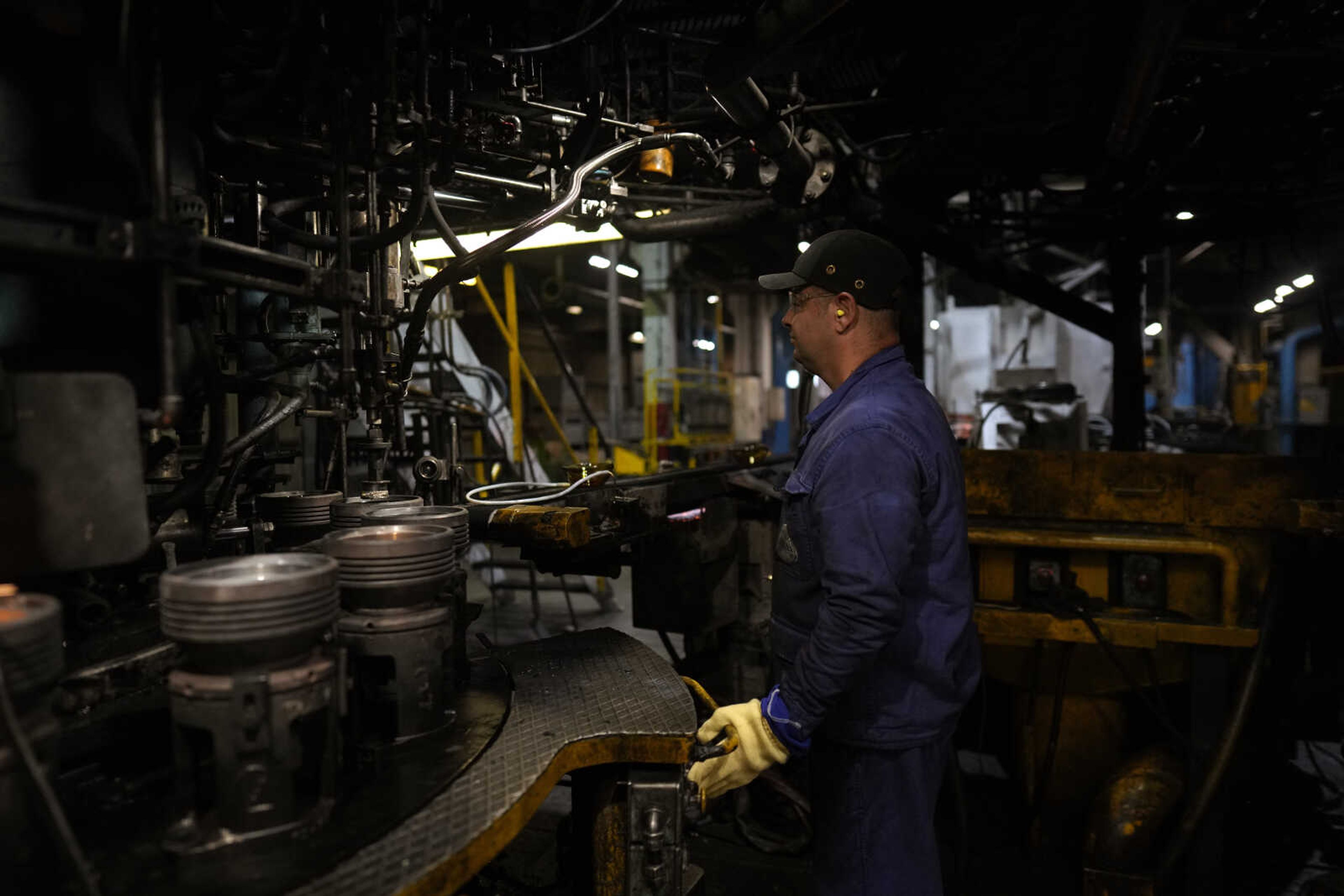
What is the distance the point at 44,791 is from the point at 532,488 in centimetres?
201

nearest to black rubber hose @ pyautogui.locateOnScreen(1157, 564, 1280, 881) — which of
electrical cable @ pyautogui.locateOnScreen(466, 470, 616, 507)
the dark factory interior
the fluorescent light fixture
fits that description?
the dark factory interior

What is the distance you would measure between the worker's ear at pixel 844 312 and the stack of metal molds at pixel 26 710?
6.06 ft

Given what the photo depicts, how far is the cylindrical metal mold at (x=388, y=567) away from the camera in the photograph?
4.84 ft

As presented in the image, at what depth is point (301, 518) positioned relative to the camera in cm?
204

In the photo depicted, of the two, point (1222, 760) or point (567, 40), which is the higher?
point (567, 40)

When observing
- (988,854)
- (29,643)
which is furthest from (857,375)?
(988,854)

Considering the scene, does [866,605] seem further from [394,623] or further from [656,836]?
→ [394,623]

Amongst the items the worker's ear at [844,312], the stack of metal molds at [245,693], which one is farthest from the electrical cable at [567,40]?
the stack of metal molds at [245,693]

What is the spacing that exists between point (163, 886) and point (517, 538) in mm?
1382

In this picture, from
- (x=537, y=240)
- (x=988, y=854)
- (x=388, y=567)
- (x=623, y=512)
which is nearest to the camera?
(x=388, y=567)

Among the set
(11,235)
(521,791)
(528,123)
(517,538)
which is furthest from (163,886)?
(528,123)

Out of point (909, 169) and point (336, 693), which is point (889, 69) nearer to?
point (909, 169)

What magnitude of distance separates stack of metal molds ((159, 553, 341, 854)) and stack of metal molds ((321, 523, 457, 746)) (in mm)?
200

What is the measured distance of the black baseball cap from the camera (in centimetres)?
207
